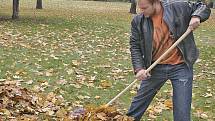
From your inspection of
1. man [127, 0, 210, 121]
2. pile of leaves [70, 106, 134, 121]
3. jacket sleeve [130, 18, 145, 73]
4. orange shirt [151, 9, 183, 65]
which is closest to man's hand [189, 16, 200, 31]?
man [127, 0, 210, 121]

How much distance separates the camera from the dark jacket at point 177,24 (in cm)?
407

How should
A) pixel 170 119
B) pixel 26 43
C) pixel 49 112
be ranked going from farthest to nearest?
pixel 26 43 → pixel 170 119 → pixel 49 112

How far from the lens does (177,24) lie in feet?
13.5

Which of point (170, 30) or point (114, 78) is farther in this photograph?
point (114, 78)

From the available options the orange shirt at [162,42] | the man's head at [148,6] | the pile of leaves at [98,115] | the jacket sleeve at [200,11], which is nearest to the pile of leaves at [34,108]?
the pile of leaves at [98,115]

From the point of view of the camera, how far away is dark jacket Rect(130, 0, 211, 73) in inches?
160

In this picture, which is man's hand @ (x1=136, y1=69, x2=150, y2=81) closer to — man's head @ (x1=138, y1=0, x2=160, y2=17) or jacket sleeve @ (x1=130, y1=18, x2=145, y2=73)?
jacket sleeve @ (x1=130, y1=18, x2=145, y2=73)

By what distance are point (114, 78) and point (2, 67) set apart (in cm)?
203

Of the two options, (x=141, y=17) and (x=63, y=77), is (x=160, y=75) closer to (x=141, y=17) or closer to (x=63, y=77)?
(x=141, y=17)

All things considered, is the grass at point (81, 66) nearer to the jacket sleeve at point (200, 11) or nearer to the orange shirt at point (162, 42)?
the orange shirt at point (162, 42)

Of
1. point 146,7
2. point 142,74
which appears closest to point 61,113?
point 142,74

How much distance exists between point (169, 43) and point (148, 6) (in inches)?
16.7

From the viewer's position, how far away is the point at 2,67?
8.20 m

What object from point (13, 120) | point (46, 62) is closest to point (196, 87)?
point (46, 62)
